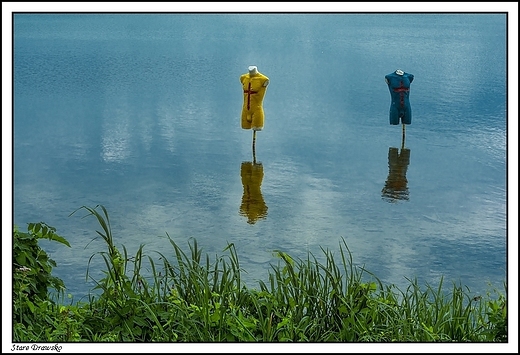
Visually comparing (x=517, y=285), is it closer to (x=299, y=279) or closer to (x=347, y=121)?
(x=299, y=279)

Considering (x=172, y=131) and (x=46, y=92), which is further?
(x=46, y=92)

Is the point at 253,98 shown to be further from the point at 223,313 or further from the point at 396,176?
the point at 223,313

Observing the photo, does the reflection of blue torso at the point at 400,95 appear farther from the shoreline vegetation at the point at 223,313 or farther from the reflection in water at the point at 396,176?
the shoreline vegetation at the point at 223,313

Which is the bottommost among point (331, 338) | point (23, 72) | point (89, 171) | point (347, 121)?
point (331, 338)

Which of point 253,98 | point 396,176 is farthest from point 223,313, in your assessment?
point 253,98

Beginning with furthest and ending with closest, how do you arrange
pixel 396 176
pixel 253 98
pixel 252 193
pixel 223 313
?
pixel 253 98 < pixel 396 176 < pixel 252 193 < pixel 223 313

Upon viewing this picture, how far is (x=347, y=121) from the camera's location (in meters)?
8.38

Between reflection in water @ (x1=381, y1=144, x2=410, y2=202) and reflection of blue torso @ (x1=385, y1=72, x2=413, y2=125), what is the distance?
0.27 m

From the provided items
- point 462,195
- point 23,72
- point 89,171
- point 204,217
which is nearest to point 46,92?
point 23,72

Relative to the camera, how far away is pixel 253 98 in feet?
21.9

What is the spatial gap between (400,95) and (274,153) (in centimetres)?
113

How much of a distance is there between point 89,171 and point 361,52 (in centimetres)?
653

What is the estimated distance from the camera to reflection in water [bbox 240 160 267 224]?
564 cm

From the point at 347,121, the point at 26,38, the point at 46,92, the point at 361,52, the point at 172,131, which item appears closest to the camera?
the point at 172,131
